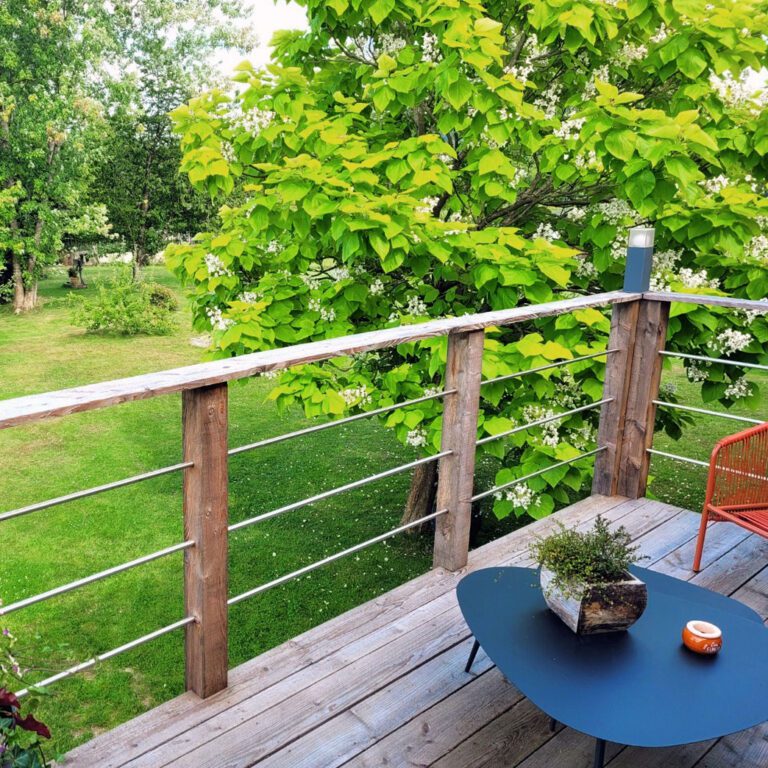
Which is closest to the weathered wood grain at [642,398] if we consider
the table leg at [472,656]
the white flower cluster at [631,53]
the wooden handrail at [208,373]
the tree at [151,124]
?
the wooden handrail at [208,373]

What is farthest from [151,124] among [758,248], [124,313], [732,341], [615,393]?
[615,393]

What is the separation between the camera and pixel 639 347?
369 centimetres

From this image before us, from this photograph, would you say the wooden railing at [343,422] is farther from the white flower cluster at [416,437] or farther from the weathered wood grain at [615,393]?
the white flower cluster at [416,437]

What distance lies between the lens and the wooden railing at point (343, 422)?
1908mm

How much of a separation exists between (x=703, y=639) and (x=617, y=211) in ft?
11.3

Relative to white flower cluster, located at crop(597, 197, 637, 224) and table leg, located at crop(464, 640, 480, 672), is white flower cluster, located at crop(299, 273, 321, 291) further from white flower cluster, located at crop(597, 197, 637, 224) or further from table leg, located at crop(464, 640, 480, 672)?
table leg, located at crop(464, 640, 480, 672)

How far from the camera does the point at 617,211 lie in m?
4.97

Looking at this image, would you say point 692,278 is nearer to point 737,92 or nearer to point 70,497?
point 737,92

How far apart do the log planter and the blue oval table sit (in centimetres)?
3

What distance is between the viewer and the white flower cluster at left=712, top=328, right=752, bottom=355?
4.52 metres

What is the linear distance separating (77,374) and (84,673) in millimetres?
8924

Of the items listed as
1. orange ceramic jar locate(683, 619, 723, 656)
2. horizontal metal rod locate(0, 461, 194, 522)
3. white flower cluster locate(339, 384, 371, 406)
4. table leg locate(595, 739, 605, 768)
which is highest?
horizontal metal rod locate(0, 461, 194, 522)

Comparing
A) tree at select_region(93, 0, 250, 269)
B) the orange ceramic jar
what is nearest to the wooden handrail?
the orange ceramic jar

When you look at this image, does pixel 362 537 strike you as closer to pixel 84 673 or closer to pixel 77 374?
pixel 84 673
